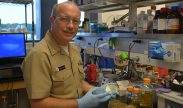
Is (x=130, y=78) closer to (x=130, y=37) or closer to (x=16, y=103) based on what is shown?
(x=130, y=37)

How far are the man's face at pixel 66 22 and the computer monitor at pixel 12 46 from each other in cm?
172

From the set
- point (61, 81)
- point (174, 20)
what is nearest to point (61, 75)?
point (61, 81)

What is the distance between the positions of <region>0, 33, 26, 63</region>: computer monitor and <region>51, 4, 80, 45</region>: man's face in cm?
172

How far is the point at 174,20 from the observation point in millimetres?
1386

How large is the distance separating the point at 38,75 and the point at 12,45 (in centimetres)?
182

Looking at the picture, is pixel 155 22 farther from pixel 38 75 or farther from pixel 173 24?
pixel 38 75

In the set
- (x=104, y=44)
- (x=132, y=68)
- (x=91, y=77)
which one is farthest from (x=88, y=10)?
(x=132, y=68)

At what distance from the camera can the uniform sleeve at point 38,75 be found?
1.27 metres

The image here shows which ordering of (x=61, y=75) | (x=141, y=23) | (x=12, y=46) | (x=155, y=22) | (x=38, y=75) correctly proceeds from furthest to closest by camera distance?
1. (x=12, y=46)
2. (x=141, y=23)
3. (x=155, y=22)
4. (x=61, y=75)
5. (x=38, y=75)

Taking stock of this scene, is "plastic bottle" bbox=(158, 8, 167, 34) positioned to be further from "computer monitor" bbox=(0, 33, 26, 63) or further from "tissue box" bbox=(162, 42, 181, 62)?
"computer monitor" bbox=(0, 33, 26, 63)

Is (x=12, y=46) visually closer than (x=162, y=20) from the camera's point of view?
No

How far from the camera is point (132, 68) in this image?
5.69 feet

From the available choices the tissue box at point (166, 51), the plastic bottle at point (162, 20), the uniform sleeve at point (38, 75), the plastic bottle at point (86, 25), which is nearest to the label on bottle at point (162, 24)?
the plastic bottle at point (162, 20)

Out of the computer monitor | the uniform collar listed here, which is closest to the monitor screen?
the computer monitor
